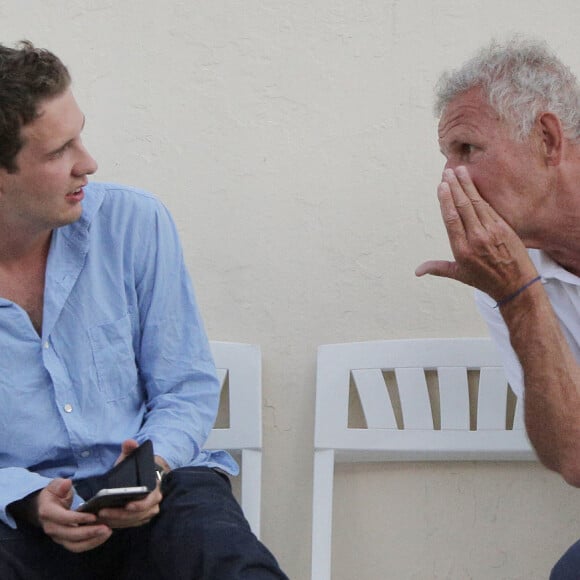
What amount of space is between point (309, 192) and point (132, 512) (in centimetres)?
95

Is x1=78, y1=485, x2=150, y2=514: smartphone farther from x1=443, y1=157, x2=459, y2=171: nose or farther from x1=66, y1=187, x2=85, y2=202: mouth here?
x1=443, y1=157, x2=459, y2=171: nose

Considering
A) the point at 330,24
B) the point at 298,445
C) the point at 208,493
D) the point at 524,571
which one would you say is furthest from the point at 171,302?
the point at 524,571

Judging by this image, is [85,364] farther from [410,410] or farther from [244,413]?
[410,410]

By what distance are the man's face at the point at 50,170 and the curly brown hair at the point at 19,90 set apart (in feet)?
0.04

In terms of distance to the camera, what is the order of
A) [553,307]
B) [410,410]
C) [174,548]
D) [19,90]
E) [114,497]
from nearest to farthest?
1. [114,497]
2. [174,548]
3. [19,90]
4. [553,307]
5. [410,410]

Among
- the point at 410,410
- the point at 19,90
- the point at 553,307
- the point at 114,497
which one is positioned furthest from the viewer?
the point at 410,410

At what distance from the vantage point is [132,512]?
1.68 meters

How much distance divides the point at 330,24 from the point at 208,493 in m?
1.10

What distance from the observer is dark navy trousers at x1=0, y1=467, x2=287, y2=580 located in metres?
1.64

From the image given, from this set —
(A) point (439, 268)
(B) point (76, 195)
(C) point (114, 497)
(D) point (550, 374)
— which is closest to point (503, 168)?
(A) point (439, 268)

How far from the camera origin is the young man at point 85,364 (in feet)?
5.76

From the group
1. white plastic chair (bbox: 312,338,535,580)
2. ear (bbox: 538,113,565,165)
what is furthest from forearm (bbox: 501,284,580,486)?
white plastic chair (bbox: 312,338,535,580)

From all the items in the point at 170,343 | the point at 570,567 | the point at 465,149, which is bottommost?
the point at 570,567

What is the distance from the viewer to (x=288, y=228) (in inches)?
94.2
